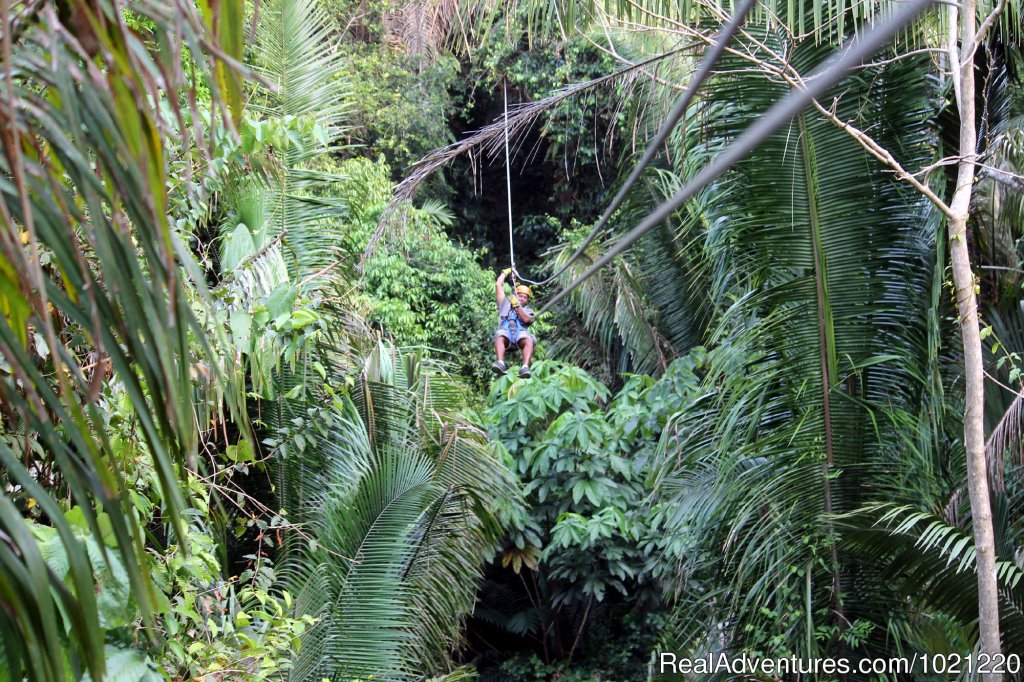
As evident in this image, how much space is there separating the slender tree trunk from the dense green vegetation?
2 cm

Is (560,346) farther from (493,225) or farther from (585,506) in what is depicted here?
(493,225)

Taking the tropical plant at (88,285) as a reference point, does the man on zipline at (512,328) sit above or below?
above

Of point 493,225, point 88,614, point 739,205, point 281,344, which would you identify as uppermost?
point 493,225

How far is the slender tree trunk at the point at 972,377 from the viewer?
3.59m

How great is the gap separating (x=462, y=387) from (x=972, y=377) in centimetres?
447

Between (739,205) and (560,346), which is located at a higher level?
(560,346)

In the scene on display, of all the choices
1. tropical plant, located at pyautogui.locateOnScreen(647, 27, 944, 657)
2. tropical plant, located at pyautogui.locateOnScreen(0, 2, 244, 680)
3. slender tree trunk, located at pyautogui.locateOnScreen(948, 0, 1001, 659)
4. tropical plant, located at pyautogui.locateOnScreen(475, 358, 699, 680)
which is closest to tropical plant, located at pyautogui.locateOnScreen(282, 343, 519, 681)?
tropical plant, located at pyautogui.locateOnScreen(475, 358, 699, 680)

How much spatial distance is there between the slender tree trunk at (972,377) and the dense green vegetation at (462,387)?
2 cm

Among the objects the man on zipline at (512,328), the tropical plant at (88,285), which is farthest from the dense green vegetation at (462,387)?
the man on zipline at (512,328)

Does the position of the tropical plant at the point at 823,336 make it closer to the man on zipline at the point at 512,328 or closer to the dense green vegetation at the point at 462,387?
the dense green vegetation at the point at 462,387

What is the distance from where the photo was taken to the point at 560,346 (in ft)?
38.6

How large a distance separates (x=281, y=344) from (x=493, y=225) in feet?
40.5

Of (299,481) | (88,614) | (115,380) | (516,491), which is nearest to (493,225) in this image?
(516,491)

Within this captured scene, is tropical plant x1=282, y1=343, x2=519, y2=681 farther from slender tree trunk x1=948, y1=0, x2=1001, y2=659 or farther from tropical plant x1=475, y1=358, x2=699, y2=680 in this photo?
slender tree trunk x1=948, y1=0, x2=1001, y2=659
